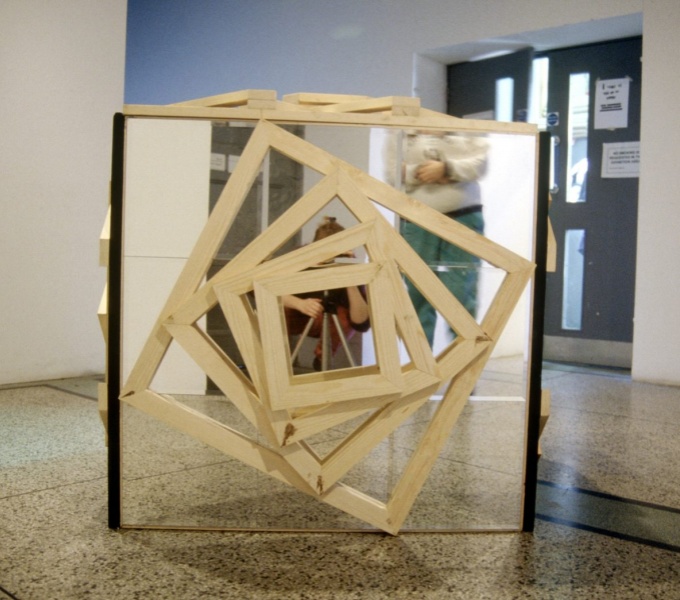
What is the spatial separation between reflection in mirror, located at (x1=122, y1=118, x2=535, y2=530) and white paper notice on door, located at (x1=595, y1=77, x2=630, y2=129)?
3.73 metres

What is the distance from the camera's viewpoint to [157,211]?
1720mm

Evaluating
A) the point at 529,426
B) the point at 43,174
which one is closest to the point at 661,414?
the point at 529,426

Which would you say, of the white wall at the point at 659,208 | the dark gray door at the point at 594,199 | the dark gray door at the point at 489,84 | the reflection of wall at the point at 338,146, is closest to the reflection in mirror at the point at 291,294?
the reflection of wall at the point at 338,146

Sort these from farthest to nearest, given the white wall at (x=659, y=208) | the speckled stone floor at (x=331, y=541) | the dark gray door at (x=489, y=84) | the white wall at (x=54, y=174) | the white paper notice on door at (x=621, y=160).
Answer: the dark gray door at (x=489, y=84) → the white paper notice on door at (x=621, y=160) → the white wall at (x=659, y=208) → the white wall at (x=54, y=174) → the speckled stone floor at (x=331, y=541)

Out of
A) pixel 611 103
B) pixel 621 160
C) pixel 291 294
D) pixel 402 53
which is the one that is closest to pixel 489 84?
pixel 402 53

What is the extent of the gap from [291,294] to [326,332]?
0.17 meters

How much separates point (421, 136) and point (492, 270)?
1.15 feet

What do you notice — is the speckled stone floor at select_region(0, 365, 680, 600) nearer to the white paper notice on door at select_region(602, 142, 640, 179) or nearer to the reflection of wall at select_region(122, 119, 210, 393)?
the reflection of wall at select_region(122, 119, 210, 393)

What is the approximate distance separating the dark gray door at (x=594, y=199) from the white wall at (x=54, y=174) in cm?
300

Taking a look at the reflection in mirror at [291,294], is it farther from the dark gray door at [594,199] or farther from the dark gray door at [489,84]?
the dark gray door at [489,84]

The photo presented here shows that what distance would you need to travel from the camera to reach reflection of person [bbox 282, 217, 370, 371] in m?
1.73

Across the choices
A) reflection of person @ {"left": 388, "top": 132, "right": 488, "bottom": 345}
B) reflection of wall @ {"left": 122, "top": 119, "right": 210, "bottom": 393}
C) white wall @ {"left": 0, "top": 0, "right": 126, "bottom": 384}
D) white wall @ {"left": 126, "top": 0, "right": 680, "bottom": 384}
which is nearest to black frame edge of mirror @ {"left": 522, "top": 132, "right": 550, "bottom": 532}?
reflection of person @ {"left": 388, "top": 132, "right": 488, "bottom": 345}

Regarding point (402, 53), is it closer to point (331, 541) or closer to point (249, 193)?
point (249, 193)

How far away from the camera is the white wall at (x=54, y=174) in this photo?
387 cm
